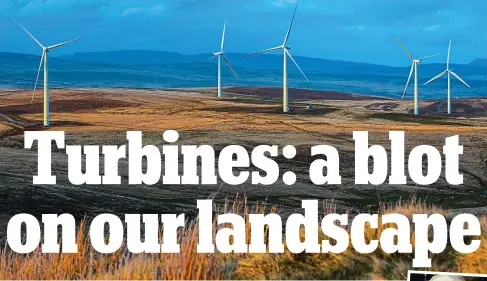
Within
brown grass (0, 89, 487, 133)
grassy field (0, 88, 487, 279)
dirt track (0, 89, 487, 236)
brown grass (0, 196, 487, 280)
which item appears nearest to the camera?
brown grass (0, 196, 487, 280)

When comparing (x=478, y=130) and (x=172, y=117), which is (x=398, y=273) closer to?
(x=478, y=130)

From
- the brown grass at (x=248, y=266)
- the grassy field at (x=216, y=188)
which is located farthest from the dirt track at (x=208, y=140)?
the brown grass at (x=248, y=266)

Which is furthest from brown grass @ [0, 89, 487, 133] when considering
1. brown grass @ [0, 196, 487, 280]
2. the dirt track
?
brown grass @ [0, 196, 487, 280]

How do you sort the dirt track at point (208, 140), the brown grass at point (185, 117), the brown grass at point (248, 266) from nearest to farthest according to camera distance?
the brown grass at point (248, 266) < the dirt track at point (208, 140) < the brown grass at point (185, 117)

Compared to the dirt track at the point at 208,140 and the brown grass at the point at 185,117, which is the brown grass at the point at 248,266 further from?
the brown grass at the point at 185,117

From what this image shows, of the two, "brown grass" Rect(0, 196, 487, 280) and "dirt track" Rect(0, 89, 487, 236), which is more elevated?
"dirt track" Rect(0, 89, 487, 236)

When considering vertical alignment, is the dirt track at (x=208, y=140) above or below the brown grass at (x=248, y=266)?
above

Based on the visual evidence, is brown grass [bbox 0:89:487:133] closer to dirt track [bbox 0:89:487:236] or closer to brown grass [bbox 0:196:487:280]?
dirt track [bbox 0:89:487:236]

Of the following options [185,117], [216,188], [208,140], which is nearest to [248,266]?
[216,188]

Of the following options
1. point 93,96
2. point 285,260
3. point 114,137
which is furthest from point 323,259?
point 93,96
